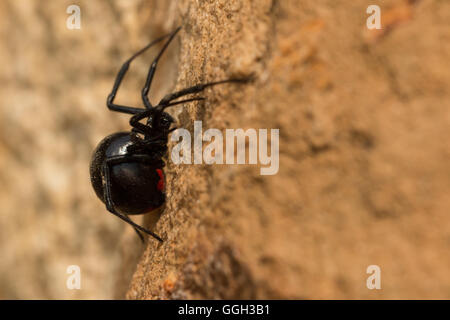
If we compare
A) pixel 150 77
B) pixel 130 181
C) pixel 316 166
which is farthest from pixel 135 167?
pixel 316 166

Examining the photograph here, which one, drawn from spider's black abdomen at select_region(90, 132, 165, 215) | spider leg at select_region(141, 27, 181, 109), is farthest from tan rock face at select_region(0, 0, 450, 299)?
spider leg at select_region(141, 27, 181, 109)

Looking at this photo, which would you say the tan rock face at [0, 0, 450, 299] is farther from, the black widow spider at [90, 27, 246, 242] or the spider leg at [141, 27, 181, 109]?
the spider leg at [141, 27, 181, 109]

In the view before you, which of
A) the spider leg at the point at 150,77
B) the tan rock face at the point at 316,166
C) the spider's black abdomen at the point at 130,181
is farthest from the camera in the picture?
the spider leg at the point at 150,77

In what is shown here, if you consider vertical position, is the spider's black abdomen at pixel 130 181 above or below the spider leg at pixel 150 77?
below

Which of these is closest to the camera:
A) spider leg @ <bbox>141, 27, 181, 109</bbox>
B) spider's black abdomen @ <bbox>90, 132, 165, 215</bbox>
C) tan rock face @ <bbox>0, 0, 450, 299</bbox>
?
tan rock face @ <bbox>0, 0, 450, 299</bbox>

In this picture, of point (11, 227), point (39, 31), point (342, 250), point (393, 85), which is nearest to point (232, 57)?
point (393, 85)

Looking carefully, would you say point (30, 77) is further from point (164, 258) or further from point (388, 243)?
point (388, 243)

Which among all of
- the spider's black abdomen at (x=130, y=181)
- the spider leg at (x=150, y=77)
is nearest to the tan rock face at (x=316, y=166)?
the spider's black abdomen at (x=130, y=181)

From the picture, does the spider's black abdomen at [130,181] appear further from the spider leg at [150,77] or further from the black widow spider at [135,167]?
the spider leg at [150,77]

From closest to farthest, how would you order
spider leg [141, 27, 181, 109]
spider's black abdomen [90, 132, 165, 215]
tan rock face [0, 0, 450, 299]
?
tan rock face [0, 0, 450, 299], spider's black abdomen [90, 132, 165, 215], spider leg [141, 27, 181, 109]
